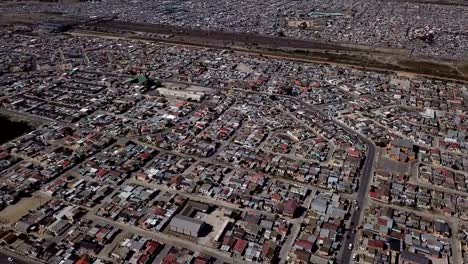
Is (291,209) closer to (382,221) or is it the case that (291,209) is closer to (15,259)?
(382,221)

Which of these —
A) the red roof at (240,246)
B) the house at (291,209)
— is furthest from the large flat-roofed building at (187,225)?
the house at (291,209)

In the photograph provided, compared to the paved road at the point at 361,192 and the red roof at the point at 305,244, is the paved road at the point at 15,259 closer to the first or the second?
the red roof at the point at 305,244

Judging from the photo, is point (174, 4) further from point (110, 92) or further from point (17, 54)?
point (110, 92)

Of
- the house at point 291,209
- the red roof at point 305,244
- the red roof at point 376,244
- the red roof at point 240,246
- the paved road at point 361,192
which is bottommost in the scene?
the paved road at point 361,192

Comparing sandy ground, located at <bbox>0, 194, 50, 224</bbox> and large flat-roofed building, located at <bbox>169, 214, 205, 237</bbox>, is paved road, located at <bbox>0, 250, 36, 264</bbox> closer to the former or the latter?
sandy ground, located at <bbox>0, 194, 50, 224</bbox>

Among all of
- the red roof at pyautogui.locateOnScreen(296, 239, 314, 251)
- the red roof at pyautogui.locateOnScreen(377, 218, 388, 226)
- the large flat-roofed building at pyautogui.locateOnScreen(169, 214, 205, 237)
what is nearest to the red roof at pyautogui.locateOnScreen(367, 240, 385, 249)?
the red roof at pyautogui.locateOnScreen(377, 218, 388, 226)

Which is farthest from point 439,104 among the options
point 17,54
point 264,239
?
point 17,54
